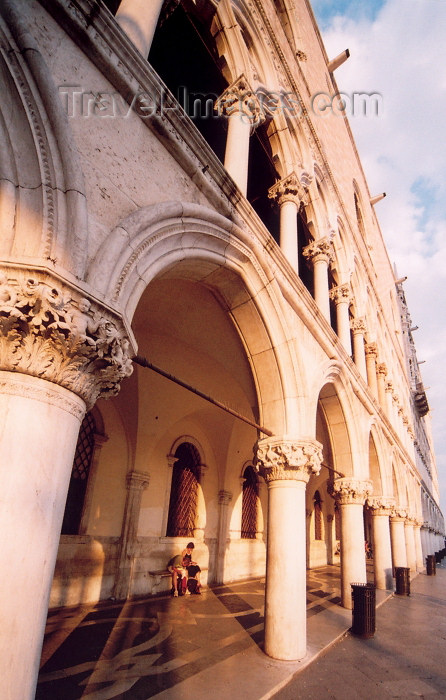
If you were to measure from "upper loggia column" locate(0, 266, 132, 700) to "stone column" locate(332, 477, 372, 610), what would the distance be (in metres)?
6.20

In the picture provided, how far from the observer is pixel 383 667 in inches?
168

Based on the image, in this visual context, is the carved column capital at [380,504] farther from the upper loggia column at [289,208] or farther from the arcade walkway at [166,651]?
the upper loggia column at [289,208]

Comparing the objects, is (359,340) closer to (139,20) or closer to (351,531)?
(351,531)

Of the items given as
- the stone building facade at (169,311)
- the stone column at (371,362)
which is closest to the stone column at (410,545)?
the stone building facade at (169,311)

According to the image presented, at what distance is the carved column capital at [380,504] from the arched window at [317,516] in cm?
604

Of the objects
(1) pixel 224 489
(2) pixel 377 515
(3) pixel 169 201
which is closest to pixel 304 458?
(3) pixel 169 201

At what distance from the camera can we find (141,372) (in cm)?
707

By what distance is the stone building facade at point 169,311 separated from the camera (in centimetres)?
202

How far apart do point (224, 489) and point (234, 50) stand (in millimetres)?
8411

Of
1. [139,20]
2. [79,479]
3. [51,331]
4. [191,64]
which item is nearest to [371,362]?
[79,479]

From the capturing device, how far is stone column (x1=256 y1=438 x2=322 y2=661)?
409 cm

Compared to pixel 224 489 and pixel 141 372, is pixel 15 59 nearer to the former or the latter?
pixel 141 372

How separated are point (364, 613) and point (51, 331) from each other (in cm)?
577

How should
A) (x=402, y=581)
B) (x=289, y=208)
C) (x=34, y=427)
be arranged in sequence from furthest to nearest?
(x=402, y=581), (x=289, y=208), (x=34, y=427)
